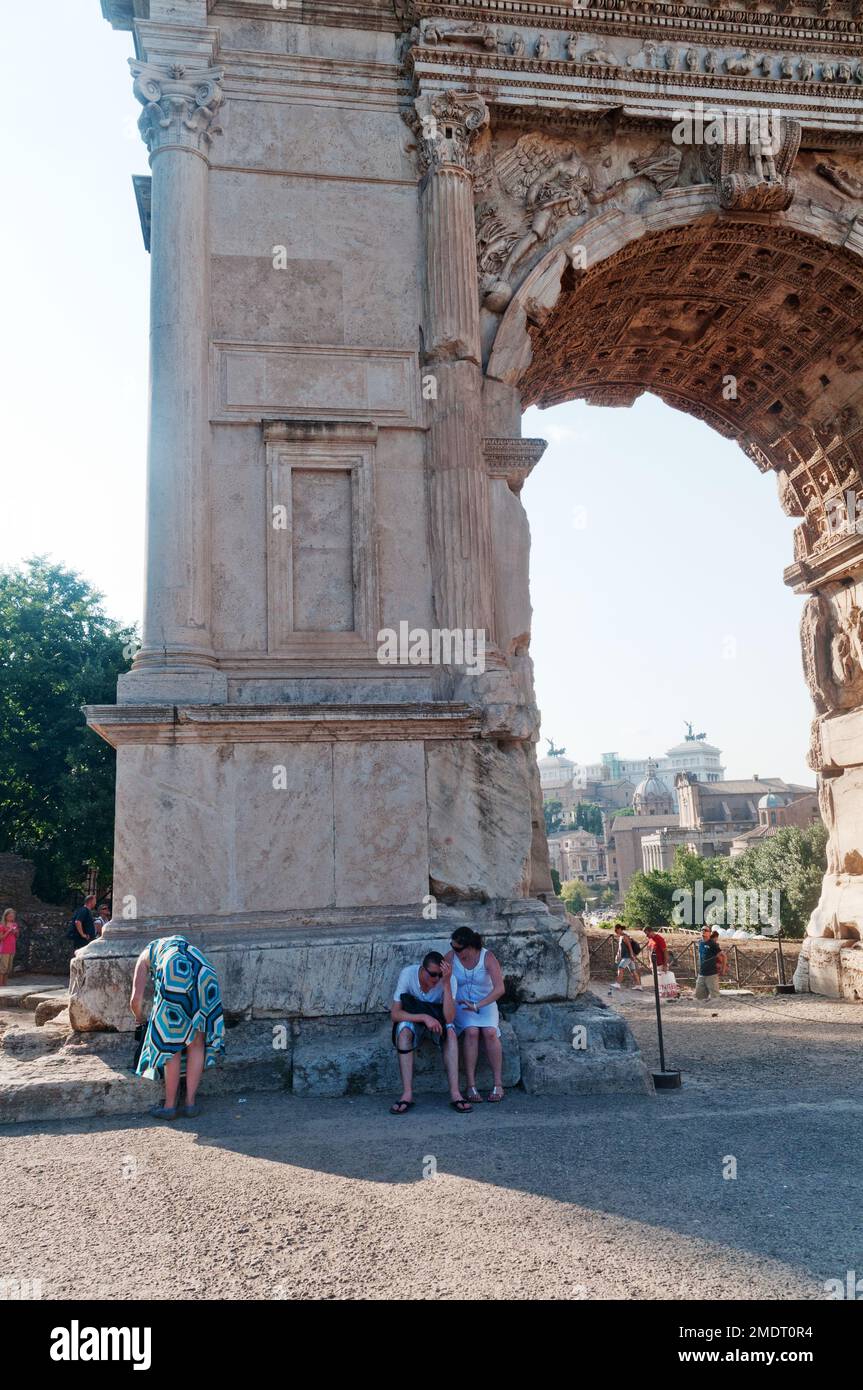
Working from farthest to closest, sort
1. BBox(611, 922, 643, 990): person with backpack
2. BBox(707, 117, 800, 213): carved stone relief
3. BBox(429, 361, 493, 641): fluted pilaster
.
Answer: BBox(611, 922, 643, 990): person with backpack < BBox(707, 117, 800, 213): carved stone relief < BBox(429, 361, 493, 641): fluted pilaster

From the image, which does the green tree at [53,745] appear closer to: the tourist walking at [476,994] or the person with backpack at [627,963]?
the person with backpack at [627,963]

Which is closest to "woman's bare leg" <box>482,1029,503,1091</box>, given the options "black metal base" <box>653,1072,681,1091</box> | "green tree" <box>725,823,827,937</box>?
"black metal base" <box>653,1072,681,1091</box>

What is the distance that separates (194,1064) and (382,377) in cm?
539

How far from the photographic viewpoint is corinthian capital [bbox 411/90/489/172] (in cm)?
871

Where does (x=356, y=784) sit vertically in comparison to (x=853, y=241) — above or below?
below

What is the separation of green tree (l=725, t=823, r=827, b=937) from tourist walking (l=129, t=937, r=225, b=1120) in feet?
122

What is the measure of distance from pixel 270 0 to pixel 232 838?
6964 millimetres

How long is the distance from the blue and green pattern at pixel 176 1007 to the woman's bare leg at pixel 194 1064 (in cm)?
5

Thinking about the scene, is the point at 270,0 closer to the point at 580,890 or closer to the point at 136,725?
the point at 136,725

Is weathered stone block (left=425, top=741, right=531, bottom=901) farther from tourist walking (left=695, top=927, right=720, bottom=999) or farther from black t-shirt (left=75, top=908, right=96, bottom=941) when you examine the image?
tourist walking (left=695, top=927, right=720, bottom=999)

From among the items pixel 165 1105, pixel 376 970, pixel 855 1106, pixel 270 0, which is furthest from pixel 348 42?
pixel 855 1106

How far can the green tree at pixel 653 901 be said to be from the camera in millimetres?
55941

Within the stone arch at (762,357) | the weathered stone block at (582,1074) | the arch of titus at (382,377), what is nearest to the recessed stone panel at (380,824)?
the arch of titus at (382,377)

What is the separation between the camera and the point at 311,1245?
153 inches
